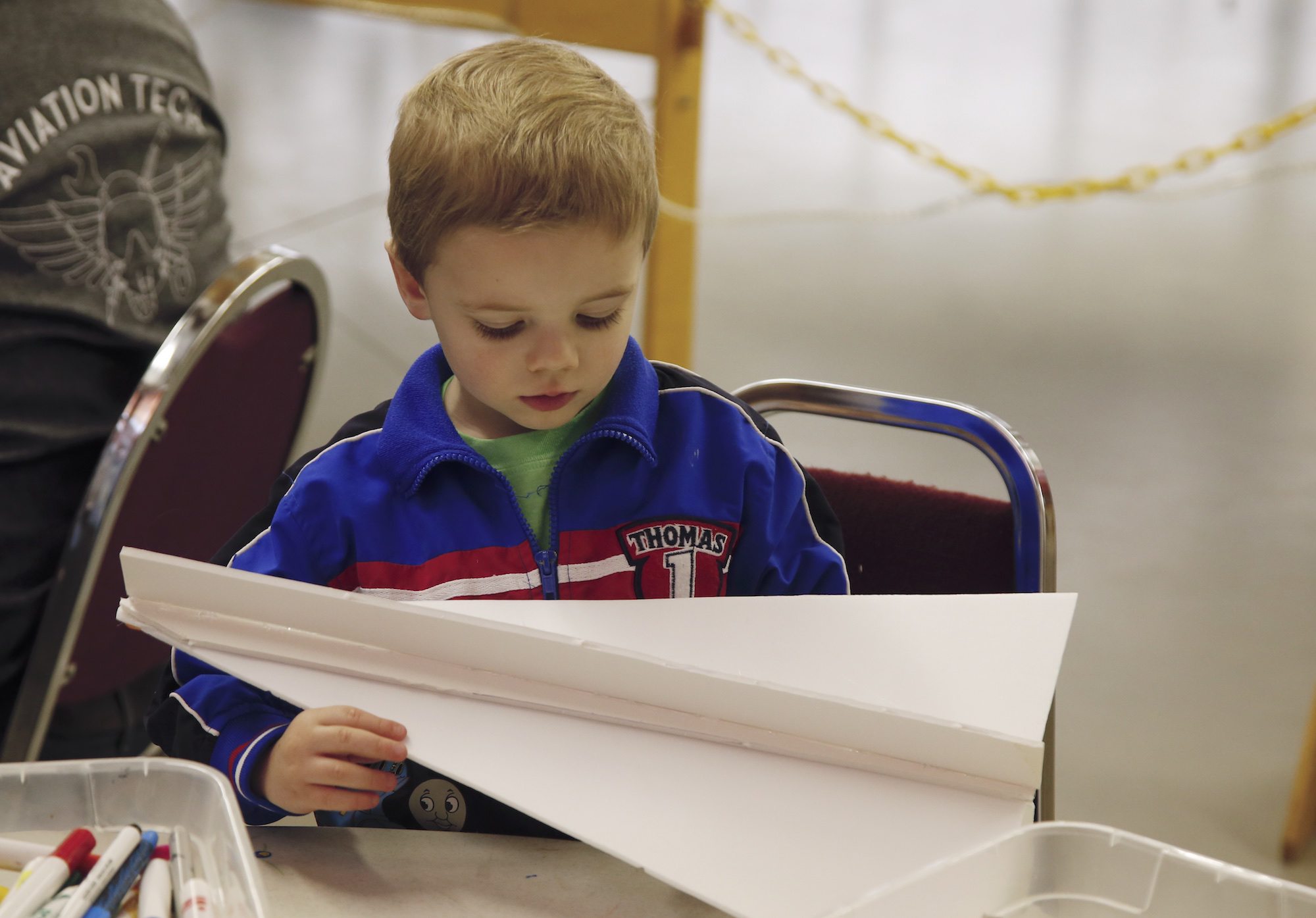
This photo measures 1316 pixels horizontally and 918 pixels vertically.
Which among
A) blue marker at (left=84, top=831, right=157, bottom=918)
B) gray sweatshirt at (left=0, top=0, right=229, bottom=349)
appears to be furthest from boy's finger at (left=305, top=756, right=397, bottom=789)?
gray sweatshirt at (left=0, top=0, right=229, bottom=349)

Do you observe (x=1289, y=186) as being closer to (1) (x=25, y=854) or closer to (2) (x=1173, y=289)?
(2) (x=1173, y=289)

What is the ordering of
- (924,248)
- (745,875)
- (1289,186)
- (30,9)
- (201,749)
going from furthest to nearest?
(1289,186) → (924,248) → (30,9) → (201,749) → (745,875)

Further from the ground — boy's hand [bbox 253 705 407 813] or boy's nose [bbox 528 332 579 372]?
boy's nose [bbox 528 332 579 372]

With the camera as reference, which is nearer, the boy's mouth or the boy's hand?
the boy's hand

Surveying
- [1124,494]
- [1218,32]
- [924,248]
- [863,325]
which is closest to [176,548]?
[1124,494]

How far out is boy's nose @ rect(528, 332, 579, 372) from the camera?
781mm

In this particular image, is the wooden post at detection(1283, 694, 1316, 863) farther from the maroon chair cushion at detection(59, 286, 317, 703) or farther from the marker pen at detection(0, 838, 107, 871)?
the marker pen at detection(0, 838, 107, 871)

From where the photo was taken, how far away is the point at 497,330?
31.2 inches

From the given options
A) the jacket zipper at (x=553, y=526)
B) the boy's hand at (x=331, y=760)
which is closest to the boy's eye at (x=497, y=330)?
the jacket zipper at (x=553, y=526)

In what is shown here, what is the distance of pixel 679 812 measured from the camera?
581 millimetres

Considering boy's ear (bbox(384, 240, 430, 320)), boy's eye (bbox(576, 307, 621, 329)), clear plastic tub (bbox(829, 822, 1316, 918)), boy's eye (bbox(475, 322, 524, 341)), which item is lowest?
clear plastic tub (bbox(829, 822, 1316, 918))

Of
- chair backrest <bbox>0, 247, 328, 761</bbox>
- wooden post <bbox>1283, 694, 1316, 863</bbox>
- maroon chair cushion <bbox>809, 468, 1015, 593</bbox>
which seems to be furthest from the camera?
A: wooden post <bbox>1283, 694, 1316, 863</bbox>

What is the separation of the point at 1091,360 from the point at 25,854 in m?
3.03

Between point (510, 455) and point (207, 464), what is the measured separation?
0.57 metres
